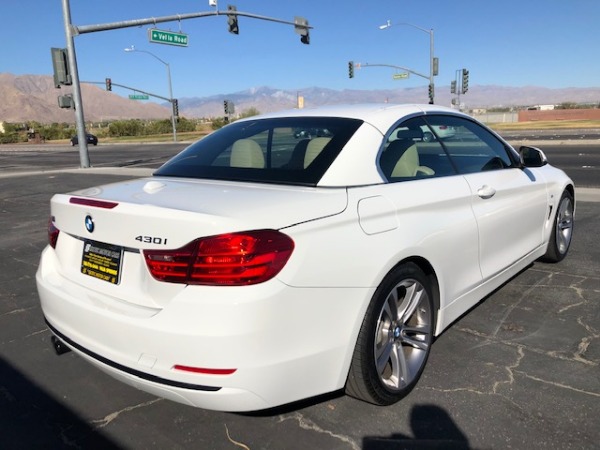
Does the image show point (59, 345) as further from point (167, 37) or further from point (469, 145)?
point (167, 37)

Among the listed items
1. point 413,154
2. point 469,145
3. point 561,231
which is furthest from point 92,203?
point 561,231

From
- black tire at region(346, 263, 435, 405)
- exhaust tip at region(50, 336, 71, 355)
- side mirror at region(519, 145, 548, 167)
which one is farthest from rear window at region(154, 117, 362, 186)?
side mirror at region(519, 145, 548, 167)

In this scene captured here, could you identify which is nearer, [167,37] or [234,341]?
[234,341]

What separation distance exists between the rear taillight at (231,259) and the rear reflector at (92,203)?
0.50 m

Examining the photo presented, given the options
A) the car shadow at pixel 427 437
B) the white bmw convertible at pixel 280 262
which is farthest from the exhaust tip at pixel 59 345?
the car shadow at pixel 427 437

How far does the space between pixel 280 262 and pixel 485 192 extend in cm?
195

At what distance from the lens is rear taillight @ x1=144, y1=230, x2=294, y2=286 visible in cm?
210

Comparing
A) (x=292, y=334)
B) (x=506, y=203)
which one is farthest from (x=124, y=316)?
(x=506, y=203)

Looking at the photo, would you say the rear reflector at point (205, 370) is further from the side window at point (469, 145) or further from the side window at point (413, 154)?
the side window at point (469, 145)

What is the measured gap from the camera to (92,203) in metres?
2.57

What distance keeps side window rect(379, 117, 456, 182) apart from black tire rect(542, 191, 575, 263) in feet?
6.51

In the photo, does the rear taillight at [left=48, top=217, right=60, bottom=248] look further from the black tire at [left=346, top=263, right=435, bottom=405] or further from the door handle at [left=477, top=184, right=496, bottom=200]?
the door handle at [left=477, top=184, right=496, bottom=200]

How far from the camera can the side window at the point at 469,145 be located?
3.61 m

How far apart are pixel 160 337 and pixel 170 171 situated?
1442mm
